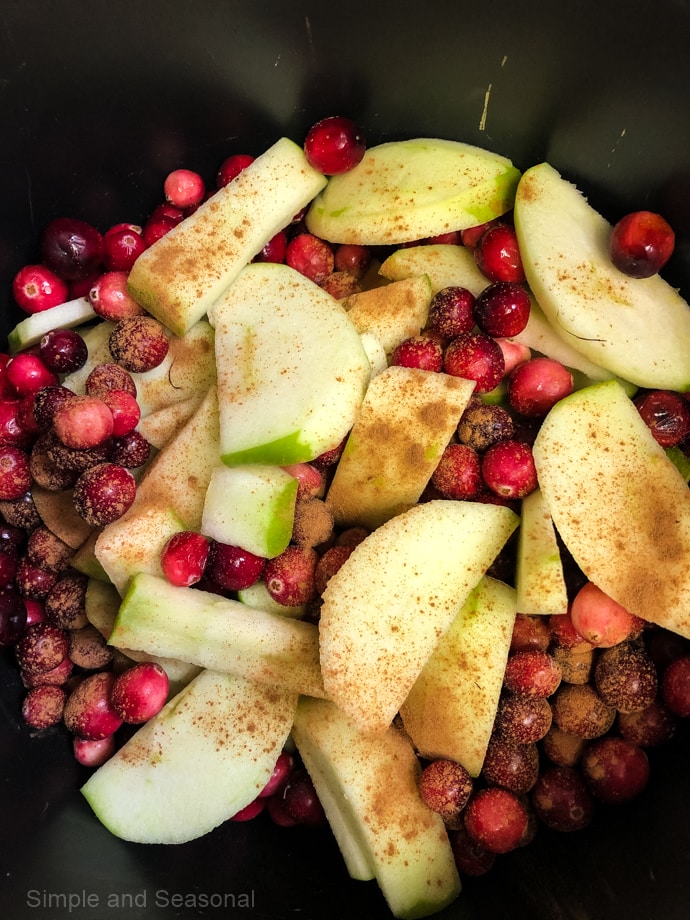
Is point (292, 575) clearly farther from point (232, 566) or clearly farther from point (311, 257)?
point (311, 257)

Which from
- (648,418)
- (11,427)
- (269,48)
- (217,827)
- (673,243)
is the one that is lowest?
(217,827)

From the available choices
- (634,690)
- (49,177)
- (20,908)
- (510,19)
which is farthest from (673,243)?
(20,908)

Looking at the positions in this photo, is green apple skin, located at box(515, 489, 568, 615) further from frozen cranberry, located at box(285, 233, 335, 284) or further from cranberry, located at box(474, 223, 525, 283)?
frozen cranberry, located at box(285, 233, 335, 284)

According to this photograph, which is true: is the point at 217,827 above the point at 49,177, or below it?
below

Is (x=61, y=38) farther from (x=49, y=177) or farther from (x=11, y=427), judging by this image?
(x=11, y=427)

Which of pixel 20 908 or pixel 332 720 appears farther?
pixel 332 720

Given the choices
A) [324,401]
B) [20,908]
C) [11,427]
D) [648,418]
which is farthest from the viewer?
[11,427]

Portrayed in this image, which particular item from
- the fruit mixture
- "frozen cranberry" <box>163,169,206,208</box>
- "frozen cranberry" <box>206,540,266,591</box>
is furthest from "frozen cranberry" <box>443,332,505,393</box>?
"frozen cranberry" <box>163,169,206,208</box>
